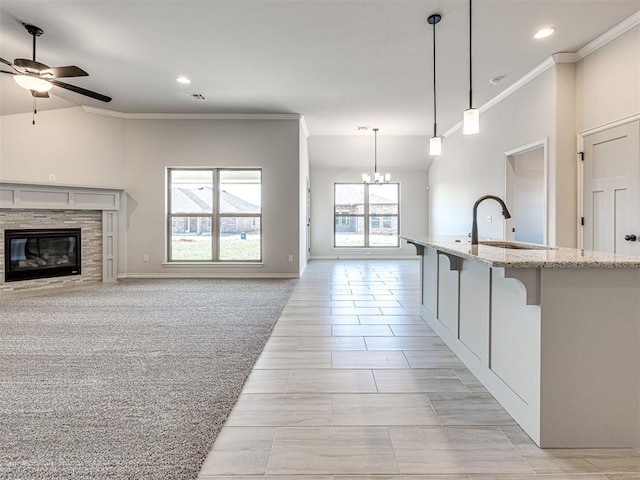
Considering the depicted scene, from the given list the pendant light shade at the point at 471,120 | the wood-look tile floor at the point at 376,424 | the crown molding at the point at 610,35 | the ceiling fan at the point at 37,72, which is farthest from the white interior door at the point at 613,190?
the ceiling fan at the point at 37,72

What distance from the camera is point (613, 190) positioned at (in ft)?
11.8

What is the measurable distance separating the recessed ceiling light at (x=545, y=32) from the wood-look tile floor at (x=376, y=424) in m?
3.38

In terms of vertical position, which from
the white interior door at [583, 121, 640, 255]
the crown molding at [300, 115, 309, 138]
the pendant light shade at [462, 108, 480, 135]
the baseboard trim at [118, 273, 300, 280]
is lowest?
the baseboard trim at [118, 273, 300, 280]

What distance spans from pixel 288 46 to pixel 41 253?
16.3 ft

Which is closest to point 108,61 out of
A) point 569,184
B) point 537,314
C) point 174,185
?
point 174,185

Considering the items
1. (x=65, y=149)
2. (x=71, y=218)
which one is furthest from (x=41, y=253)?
(x=65, y=149)

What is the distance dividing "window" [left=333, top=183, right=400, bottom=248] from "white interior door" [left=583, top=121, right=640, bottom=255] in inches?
242

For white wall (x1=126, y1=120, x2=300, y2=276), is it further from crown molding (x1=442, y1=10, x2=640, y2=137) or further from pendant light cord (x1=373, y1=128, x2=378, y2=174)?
crown molding (x1=442, y1=10, x2=640, y2=137)

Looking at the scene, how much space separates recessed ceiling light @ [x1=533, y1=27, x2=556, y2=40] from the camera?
11.5 ft

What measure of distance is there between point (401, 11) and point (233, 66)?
224 centimetres

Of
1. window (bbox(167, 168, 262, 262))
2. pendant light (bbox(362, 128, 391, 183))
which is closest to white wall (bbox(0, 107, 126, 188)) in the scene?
window (bbox(167, 168, 262, 262))

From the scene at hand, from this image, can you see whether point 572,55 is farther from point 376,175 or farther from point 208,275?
point 208,275

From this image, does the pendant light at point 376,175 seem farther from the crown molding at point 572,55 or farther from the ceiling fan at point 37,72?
the ceiling fan at point 37,72

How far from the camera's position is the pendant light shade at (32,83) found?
3547 millimetres
